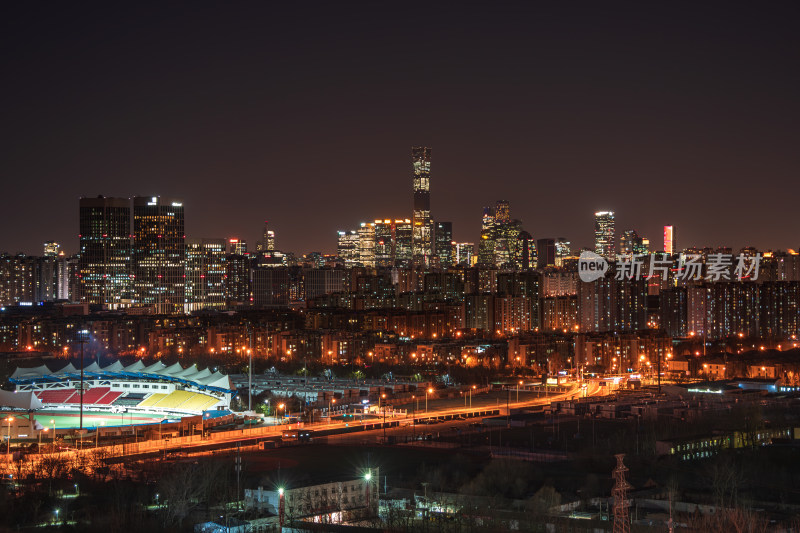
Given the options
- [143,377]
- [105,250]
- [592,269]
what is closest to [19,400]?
[143,377]

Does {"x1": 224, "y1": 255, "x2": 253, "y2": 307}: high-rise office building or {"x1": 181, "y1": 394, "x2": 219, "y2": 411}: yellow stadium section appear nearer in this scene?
{"x1": 181, "y1": 394, "x2": 219, "y2": 411}: yellow stadium section

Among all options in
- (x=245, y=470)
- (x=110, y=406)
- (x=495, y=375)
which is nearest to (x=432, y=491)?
(x=245, y=470)

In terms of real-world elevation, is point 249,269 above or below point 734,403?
above

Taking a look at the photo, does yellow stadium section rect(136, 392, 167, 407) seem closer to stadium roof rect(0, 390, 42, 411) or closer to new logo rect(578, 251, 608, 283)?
stadium roof rect(0, 390, 42, 411)

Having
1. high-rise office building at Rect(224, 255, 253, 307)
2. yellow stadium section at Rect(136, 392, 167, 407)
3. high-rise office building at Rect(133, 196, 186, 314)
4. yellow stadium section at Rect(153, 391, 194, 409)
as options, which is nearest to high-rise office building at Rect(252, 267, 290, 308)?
high-rise office building at Rect(224, 255, 253, 307)

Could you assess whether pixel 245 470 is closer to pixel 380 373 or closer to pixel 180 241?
pixel 380 373
